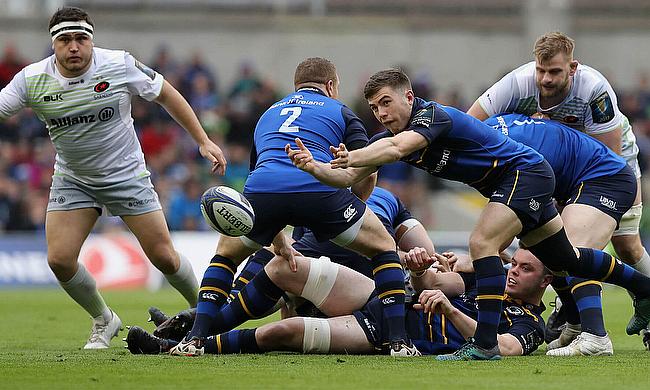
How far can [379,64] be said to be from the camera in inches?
1001

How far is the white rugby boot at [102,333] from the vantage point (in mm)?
8953

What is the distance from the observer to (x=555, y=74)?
8.82 m

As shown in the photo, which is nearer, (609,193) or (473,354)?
(473,354)

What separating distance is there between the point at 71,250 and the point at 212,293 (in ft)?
5.10

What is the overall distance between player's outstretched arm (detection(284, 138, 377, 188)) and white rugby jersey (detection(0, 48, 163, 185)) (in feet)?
7.79

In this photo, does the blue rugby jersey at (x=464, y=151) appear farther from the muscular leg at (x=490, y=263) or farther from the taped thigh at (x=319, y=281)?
the taped thigh at (x=319, y=281)

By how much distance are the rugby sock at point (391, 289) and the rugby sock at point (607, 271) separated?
48.0 inches

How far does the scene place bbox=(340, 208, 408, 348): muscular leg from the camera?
7.83 metres

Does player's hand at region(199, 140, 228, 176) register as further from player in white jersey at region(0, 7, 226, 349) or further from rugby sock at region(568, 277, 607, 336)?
rugby sock at region(568, 277, 607, 336)

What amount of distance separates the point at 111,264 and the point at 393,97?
1196cm

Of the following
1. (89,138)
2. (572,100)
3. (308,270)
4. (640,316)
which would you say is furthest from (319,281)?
(572,100)

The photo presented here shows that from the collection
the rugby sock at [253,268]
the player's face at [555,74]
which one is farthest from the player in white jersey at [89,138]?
the player's face at [555,74]

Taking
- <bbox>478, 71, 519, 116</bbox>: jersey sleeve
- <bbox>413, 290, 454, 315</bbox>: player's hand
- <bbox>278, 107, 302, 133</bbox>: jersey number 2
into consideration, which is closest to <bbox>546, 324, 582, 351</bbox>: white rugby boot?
<bbox>413, 290, 454, 315</bbox>: player's hand

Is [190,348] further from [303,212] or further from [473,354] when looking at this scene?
[473,354]
